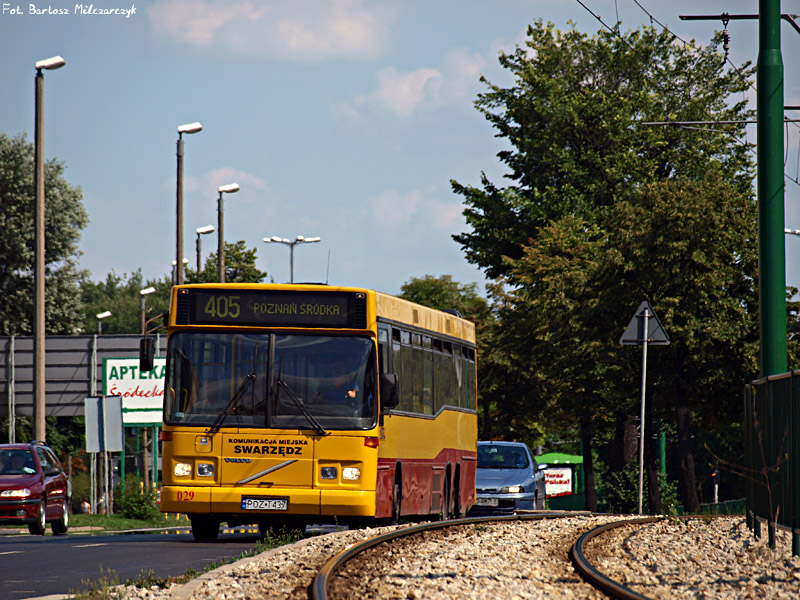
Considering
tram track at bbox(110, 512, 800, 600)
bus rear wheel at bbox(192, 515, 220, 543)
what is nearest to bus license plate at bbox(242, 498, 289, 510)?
tram track at bbox(110, 512, 800, 600)

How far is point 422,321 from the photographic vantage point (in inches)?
830

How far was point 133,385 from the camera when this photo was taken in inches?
1874

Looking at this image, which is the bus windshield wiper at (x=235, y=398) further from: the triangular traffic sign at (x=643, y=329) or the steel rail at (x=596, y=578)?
the triangular traffic sign at (x=643, y=329)

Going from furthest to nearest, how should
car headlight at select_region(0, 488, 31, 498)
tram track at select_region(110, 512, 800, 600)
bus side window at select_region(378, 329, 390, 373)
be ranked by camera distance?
car headlight at select_region(0, 488, 31, 498)
bus side window at select_region(378, 329, 390, 373)
tram track at select_region(110, 512, 800, 600)

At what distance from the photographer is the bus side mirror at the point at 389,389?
1773 cm

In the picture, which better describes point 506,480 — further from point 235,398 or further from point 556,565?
point 556,565

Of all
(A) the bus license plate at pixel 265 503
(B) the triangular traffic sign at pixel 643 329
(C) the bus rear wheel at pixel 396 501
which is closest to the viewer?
(A) the bus license plate at pixel 265 503

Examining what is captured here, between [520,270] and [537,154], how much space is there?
23.8ft

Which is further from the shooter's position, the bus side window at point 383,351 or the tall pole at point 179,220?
the tall pole at point 179,220

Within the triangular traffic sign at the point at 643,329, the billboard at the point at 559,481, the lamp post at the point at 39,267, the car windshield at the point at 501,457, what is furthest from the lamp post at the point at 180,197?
the billboard at the point at 559,481

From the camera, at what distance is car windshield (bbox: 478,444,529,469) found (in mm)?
29359

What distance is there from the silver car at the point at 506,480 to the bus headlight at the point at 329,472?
1080 centimetres

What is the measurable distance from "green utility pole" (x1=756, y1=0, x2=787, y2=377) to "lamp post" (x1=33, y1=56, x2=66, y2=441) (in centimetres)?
1729

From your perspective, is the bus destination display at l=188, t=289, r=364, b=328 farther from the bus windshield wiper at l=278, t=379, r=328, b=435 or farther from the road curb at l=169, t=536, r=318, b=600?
the road curb at l=169, t=536, r=318, b=600
